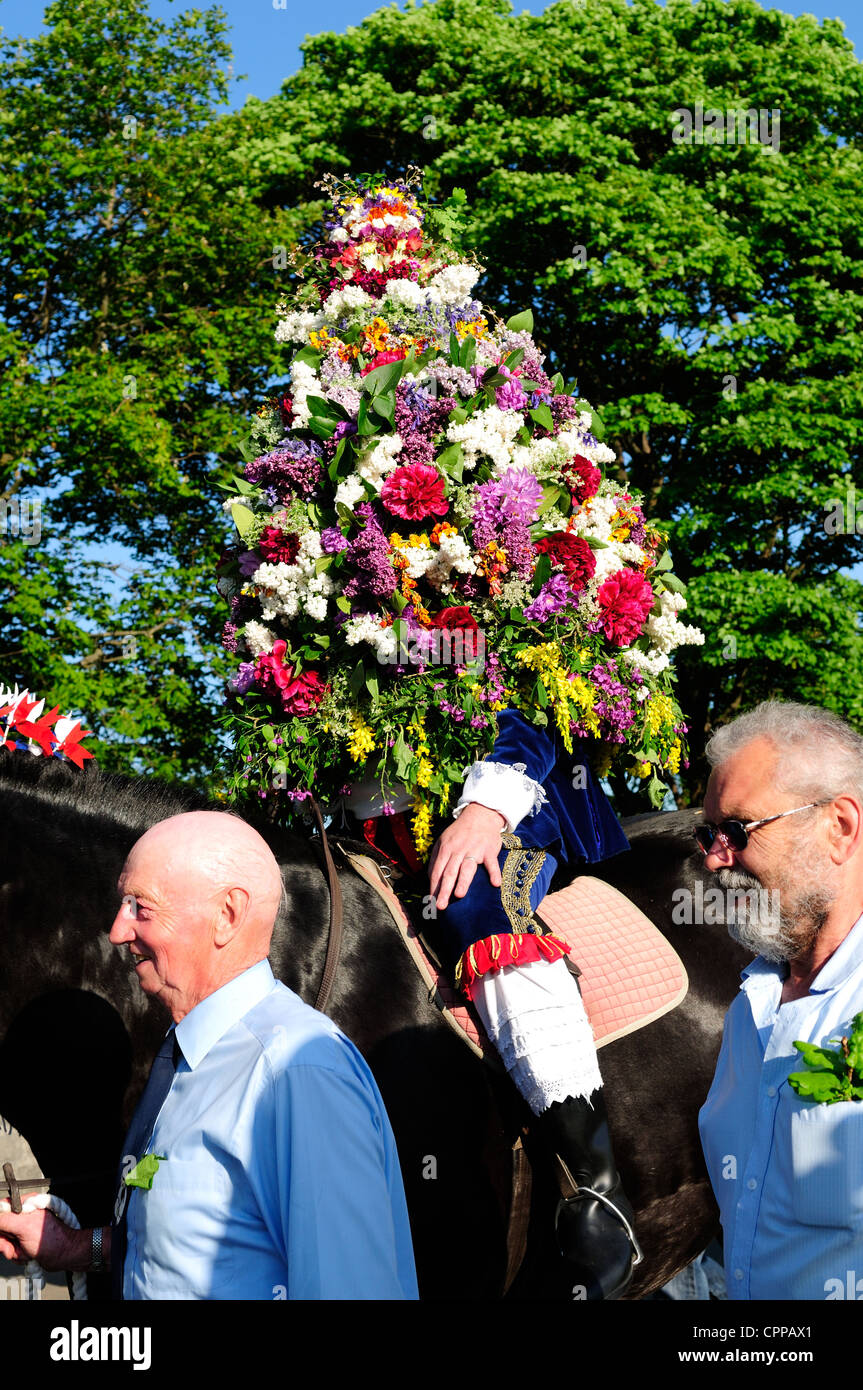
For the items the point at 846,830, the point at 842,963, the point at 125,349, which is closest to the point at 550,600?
the point at 846,830

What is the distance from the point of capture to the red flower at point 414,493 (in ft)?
11.3

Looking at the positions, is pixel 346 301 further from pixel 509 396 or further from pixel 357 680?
pixel 357 680

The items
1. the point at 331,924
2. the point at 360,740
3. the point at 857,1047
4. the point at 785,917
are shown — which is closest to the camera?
the point at 857,1047

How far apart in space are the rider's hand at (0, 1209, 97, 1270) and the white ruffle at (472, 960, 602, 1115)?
137cm

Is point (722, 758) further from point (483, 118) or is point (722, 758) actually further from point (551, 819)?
point (483, 118)

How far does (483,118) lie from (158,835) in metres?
15.0

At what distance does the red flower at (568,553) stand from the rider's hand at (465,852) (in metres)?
0.83

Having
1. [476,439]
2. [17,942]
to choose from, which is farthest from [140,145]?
[17,942]

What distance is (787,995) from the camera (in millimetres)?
2293

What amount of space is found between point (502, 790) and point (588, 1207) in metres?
1.16

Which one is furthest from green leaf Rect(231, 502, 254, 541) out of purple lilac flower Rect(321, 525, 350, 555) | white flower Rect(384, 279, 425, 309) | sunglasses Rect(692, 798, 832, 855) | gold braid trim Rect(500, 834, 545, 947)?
sunglasses Rect(692, 798, 832, 855)

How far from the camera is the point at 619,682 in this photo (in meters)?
3.77

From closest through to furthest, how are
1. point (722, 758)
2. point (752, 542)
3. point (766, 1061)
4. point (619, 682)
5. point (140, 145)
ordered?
point (766, 1061)
point (722, 758)
point (619, 682)
point (140, 145)
point (752, 542)

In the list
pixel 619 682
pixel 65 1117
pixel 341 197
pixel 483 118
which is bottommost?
pixel 65 1117
